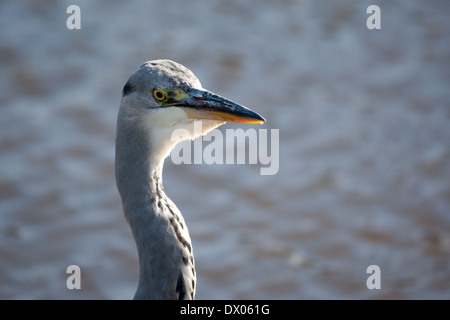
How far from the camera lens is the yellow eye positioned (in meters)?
4.46

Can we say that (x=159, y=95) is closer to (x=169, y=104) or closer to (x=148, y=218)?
(x=169, y=104)

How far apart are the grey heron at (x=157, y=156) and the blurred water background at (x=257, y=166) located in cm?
259

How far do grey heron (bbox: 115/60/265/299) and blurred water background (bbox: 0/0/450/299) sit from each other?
2.59m

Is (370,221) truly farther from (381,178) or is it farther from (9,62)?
(9,62)

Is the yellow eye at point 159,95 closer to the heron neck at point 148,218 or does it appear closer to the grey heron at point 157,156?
the grey heron at point 157,156

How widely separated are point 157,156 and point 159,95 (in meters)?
0.37

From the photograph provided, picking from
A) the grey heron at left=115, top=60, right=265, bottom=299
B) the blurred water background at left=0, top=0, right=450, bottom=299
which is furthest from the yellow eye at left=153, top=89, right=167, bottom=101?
the blurred water background at left=0, top=0, right=450, bottom=299

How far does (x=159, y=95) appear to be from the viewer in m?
4.49

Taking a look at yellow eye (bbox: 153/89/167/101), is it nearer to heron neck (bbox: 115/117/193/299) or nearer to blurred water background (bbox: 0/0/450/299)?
heron neck (bbox: 115/117/193/299)

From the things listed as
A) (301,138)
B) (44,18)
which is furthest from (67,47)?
(301,138)

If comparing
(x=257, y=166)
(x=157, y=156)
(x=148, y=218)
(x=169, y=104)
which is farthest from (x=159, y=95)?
(x=257, y=166)

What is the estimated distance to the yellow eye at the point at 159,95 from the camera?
4.46 metres

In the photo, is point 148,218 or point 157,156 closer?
point 148,218

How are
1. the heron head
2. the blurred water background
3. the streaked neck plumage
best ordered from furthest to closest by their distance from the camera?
the blurred water background, the heron head, the streaked neck plumage
